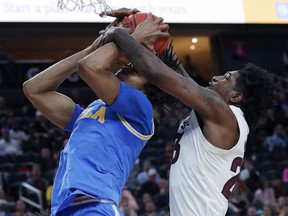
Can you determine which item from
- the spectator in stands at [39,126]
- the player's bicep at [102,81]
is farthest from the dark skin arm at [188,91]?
the spectator in stands at [39,126]

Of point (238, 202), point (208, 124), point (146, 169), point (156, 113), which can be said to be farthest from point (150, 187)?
point (208, 124)

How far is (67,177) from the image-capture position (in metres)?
3.22

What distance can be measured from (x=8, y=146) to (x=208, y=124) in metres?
8.85

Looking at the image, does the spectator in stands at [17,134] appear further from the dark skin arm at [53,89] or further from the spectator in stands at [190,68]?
the dark skin arm at [53,89]

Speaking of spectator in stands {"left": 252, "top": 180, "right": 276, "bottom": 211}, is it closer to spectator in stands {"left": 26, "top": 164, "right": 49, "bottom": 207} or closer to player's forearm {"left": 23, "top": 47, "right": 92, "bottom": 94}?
spectator in stands {"left": 26, "top": 164, "right": 49, "bottom": 207}

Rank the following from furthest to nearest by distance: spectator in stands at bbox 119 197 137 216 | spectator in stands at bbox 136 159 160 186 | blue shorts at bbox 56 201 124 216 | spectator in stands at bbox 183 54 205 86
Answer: spectator in stands at bbox 183 54 205 86, spectator in stands at bbox 136 159 160 186, spectator in stands at bbox 119 197 137 216, blue shorts at bbox 56 201 124 216

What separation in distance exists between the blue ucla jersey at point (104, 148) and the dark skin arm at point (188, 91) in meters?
0.14

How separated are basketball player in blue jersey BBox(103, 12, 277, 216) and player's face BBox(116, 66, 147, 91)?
0.20 m

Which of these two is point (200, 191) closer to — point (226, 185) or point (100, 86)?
point (226, 185)

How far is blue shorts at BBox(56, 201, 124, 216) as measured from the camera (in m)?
3.17

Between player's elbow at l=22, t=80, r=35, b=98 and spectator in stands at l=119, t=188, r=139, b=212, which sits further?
spectator in stands at l=119, t=188, r=139, b=212

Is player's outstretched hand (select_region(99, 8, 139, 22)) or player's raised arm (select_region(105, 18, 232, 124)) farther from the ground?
player's outstretched hand (select_region(99, 8, 139, 22))

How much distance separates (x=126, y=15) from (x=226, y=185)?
1.06 meters

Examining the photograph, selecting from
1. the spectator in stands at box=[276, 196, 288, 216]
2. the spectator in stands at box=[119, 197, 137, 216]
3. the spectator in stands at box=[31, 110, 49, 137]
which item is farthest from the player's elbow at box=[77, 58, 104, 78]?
the spectator in stands at box=[31, 110, 49, 137]
